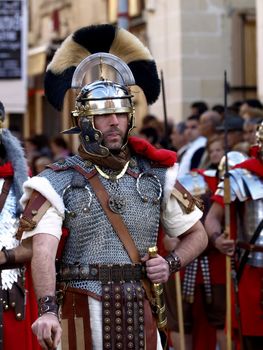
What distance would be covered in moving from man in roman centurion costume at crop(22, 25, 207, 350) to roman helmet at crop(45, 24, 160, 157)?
17 mm

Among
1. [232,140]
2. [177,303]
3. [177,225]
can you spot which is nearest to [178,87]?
[232,140]

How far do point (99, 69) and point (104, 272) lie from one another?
1.11 meters

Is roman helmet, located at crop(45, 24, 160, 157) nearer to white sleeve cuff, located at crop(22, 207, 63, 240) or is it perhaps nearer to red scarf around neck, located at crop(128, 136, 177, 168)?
red scarf around neck, located at crop(128, 136, 177, 168)

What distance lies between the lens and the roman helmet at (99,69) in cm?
716

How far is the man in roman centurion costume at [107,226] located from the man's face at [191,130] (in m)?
6.64

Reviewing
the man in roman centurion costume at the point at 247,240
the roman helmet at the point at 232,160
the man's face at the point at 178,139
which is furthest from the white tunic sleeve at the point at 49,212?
the man's face at the point at 178,139

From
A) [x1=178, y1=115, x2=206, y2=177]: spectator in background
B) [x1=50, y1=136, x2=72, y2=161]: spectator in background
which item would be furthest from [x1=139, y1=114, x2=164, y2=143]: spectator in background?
[x1=50, y1=136, x2=72, y2=161]: spectator in background

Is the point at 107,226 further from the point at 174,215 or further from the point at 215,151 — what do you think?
the point at 215,151

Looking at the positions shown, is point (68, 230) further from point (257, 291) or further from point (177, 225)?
point (257, 291)

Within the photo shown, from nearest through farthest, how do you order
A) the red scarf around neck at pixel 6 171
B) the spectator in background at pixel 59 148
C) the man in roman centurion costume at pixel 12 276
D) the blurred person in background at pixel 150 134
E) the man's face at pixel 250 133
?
the man in roman centurion costume at pixel 12 276 < the red scarf around neck at pixel 6 171 < the man's face at pixel 250 133 < the blurred person in background at pixel 150 134 < the spectator in background at pixel 59 148

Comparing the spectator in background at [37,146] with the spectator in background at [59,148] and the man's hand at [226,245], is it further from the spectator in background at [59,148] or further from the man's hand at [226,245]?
the man's hand at [226,245]

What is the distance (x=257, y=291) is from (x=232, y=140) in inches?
115

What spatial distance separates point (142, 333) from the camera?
698 centimetres

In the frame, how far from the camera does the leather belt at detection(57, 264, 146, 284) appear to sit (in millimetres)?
6895
